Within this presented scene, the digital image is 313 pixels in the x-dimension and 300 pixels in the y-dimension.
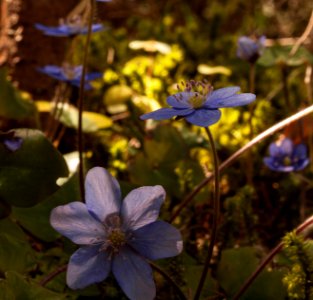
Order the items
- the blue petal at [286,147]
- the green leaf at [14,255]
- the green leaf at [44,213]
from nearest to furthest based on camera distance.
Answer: the green leaf at [14,255], the green leaf at [44,213], the blue petal at [286,147]

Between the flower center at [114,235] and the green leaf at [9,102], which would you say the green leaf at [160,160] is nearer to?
the green leaf at [9,102]

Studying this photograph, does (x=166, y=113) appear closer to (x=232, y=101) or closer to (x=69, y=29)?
(x=232, y=101)

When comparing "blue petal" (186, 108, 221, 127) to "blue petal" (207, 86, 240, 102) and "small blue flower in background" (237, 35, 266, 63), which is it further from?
"small blue flower in background" (237, 35, 266, 63)

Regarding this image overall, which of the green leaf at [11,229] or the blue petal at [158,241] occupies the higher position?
the blue petal at [158,241]

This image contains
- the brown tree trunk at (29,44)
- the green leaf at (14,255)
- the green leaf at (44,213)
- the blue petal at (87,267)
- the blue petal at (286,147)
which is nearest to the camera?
the blue petal at (87,267)

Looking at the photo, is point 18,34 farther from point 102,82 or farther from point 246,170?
point 246,170

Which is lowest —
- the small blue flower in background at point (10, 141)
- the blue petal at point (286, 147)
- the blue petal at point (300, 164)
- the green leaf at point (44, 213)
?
the blue petal at point (300, 164)

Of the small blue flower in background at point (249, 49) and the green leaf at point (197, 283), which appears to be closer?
the green leaf at point (197, 283)

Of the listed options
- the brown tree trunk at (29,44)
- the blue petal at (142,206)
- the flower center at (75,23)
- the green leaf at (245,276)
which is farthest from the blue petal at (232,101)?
the brown tree trunk at (29,44)
